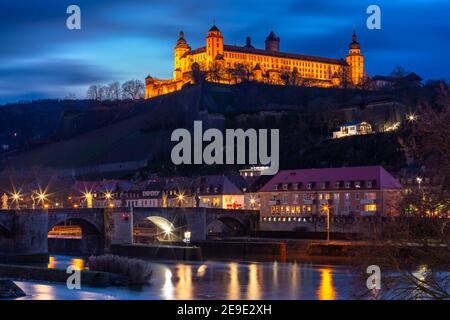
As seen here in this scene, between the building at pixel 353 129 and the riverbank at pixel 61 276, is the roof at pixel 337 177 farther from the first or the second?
the building at pixel 353 129

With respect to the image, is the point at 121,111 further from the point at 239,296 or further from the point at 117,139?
the point at 239,296

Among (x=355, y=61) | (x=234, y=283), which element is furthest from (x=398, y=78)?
(x=234, y=283)

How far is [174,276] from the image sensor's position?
38156 millimetres

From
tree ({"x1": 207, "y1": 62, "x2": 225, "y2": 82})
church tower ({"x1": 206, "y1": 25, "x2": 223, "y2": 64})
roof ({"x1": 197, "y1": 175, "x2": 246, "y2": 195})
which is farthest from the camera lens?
church tower ({"x1": 206, "y1": 25, "x2": 223, "y2": 64})

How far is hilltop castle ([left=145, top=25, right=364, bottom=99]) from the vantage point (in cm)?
13675

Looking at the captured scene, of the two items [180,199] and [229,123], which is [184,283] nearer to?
[180,199]

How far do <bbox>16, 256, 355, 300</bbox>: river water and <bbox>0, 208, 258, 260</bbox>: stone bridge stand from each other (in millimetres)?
2609

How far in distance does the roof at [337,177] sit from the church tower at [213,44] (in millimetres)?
80848

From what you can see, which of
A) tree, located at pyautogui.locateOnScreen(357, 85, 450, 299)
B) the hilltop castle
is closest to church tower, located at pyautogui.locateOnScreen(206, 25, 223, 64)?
the hilltop castle

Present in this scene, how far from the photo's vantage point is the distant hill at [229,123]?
287 ft

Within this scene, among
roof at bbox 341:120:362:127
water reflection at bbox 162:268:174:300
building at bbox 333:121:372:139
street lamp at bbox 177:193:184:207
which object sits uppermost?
roof at bbox 341:120:362:127

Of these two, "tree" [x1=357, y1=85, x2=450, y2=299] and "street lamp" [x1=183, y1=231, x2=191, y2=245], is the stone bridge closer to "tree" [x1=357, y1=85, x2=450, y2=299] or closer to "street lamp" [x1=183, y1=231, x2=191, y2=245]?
"street lamp" [x1=183, y1=231, x2=191, y2=245]

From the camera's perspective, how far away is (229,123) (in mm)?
109000

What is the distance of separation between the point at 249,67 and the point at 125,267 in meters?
109
